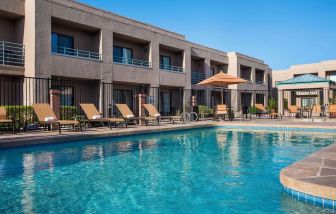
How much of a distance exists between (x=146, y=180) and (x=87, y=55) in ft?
47.7

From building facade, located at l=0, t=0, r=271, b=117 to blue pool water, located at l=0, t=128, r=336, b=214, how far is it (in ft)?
16.5

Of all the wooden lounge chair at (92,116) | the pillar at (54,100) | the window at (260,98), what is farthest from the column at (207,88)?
the pillar at (54,100)

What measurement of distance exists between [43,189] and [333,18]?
53.0 ft

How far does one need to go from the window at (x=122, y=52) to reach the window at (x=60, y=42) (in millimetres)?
3271

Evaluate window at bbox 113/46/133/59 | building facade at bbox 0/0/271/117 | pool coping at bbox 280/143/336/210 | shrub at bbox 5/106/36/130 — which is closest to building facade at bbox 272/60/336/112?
building facade at bbox 0/0/271/117

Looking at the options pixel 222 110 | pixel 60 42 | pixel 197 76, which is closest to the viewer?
pixel 60 42

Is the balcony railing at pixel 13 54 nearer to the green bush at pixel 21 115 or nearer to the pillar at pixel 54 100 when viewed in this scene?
the green bush at pixel 21 115

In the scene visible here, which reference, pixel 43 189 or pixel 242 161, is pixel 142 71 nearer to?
pixel 242 161

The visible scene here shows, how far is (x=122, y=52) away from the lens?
20438mm

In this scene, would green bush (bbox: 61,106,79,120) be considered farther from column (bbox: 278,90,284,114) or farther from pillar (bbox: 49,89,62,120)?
column (bbox: 278,90,284,114)

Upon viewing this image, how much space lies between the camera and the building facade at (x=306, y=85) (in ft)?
68.9

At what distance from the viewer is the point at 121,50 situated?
803 inches

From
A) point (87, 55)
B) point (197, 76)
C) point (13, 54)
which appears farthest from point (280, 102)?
point (13, 54)

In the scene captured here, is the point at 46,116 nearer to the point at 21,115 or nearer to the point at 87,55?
the point at 21,115
